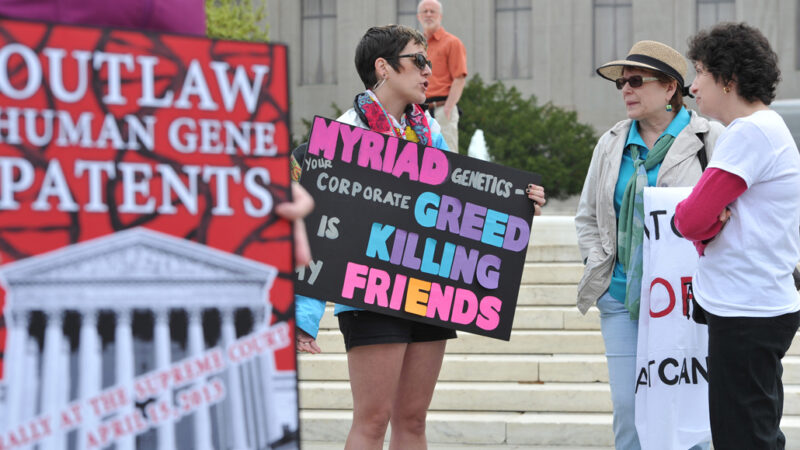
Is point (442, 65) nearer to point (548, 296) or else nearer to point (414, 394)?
point (548, 296)

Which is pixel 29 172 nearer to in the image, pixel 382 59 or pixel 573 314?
pixel 382 59

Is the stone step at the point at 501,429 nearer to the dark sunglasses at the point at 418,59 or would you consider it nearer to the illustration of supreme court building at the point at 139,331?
the dark sunglasses at the point at 418,59

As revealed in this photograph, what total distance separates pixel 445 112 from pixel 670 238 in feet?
22.9

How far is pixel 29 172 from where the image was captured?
222 centimetres

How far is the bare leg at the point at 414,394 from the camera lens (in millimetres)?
4004

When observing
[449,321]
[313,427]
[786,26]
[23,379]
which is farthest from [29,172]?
[786,26]

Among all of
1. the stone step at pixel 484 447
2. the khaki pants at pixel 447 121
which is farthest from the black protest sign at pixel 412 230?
the khaki pants at pixel 447 121

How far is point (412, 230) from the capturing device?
13.1ft

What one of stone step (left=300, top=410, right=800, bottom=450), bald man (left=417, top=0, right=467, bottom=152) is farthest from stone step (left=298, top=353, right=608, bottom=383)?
bald man (left=417, top=0, right=467, bottom=152)

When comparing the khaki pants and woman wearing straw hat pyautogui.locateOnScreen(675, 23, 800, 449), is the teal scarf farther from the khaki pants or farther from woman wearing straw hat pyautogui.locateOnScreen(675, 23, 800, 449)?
the khaki pants

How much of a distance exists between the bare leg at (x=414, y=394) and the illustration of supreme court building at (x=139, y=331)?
5.42 feet

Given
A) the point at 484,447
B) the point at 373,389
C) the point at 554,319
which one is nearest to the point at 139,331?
the point at 373,389

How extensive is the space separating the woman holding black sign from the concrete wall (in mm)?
33856

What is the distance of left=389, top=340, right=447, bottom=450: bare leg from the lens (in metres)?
4.00
